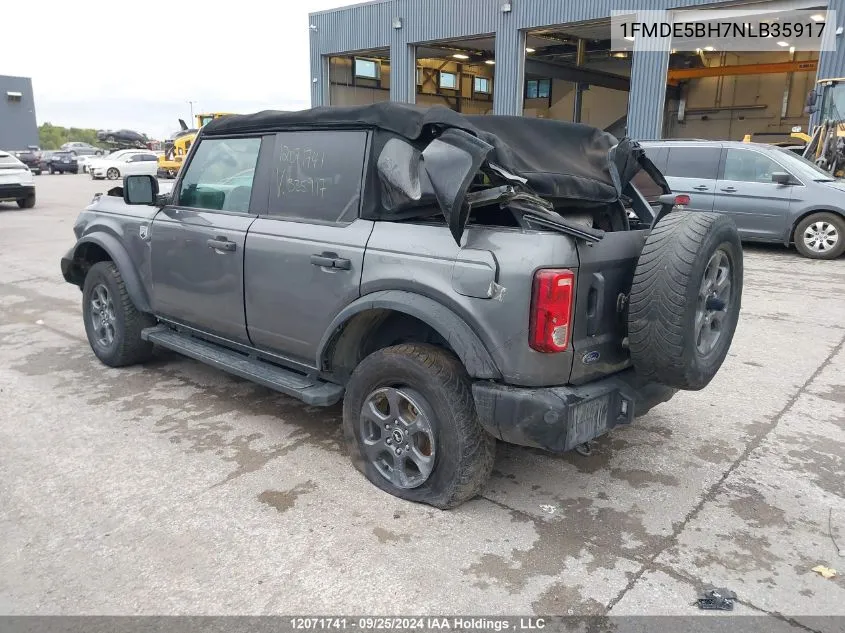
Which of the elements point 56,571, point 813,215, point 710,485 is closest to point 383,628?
point 56,571

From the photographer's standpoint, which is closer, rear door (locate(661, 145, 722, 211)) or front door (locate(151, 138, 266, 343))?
front door (locate(151, 138, 266, 343))

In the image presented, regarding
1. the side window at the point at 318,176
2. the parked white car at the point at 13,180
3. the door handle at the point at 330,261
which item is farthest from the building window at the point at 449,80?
the door handle at the point at 330,261

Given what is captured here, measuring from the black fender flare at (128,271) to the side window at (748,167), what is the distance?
932 cm

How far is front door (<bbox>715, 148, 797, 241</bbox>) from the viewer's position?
10454 mm

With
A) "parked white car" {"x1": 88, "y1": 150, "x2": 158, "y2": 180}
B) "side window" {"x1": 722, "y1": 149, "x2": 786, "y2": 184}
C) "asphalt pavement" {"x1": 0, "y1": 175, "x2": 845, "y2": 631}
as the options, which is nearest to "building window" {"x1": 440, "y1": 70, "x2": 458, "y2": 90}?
"parked white car" {"x1": 88, "y1": 150, "x2": 158, "y2": 180}

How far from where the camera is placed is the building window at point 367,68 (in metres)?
29.1

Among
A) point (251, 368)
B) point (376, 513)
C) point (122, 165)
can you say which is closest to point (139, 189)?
point (251, 368)

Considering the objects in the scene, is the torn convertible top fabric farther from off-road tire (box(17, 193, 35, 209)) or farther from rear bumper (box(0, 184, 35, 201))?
off-road tire (box(17, 193, 35, 209))

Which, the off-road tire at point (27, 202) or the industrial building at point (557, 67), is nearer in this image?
the off-road tire at point (27, 202)

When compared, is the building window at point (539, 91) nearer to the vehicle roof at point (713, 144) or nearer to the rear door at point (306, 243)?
the vehicle roof at point (713, 144)

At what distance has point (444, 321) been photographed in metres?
2.89

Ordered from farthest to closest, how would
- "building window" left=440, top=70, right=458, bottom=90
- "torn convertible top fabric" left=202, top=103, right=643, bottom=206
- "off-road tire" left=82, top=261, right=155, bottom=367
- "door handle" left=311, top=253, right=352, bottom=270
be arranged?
"building window" left=440, top=70, right=458, bottom=90, "off-road tire" left=82, top=261, right=155, bottom=367, "door handle" left=311, top=253, right=352, bottom=270, "torn convertible top fabric" left=202, top=103, right=643, bottom=206

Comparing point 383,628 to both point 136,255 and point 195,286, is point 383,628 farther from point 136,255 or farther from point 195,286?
point 136,255

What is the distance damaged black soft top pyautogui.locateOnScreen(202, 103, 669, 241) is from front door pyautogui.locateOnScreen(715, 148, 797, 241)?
7640 mm
